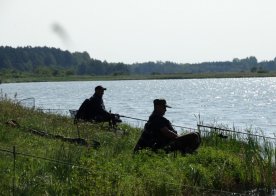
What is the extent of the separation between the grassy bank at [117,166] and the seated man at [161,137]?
35 cm

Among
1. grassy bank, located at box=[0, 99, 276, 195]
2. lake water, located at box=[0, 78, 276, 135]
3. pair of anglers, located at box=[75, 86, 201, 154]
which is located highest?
pair of anglers, located at box=[75, 86, 201, 154]

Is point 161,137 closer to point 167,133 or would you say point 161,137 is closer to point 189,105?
point 167,133

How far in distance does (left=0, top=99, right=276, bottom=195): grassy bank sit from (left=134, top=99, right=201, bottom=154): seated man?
349 millimetres

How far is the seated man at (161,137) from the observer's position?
39.4 feet

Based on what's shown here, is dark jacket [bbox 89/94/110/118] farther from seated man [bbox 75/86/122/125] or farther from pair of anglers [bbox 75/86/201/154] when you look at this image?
pair of anglers [bbox 75/86/201/154]

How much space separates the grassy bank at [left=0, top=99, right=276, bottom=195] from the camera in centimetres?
892

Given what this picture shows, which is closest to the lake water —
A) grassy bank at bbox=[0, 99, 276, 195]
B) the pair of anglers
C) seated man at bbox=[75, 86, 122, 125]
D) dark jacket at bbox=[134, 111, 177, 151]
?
seated man at bbox=[75, 86, 122, 125]

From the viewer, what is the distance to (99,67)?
567ft

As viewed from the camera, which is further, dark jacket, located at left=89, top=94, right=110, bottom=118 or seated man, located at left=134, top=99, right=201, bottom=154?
dark jacket, located at left=89, top=94, right=110, bottom=118

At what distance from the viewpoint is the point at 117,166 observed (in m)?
9.85

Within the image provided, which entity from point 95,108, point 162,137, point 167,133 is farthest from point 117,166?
A: point 95,108

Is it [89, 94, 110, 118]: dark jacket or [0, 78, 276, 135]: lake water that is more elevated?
[89, 94, 110, 118]: dark jacket

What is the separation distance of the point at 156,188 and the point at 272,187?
3.15m

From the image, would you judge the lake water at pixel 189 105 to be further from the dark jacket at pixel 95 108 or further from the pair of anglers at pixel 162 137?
the pair of anglers at pixel 162 137
